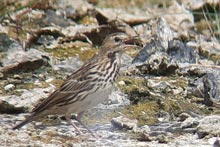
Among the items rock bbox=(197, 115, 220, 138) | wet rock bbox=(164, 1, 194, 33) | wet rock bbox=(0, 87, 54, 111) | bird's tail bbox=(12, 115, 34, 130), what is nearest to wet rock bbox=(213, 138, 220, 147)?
rock bbox=(197, 115, 220, 138)

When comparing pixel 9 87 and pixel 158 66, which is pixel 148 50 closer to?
pixel 158 66

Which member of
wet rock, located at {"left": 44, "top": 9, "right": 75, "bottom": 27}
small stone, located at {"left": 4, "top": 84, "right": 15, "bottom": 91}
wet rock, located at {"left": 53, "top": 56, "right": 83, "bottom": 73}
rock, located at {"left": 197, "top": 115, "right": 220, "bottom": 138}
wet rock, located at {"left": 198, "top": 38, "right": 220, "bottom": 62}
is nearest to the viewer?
rock, located at {"left": 197, "top": 115, "right": 220, "bottom": 138}

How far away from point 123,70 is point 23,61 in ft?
3.74

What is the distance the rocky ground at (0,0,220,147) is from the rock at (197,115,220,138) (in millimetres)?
11

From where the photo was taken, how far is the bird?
333 inches

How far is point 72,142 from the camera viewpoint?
817 cm

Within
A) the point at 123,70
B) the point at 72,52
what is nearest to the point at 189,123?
the point at 123,70

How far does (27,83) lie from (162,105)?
1491 mm

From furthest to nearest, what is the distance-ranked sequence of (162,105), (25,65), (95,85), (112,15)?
1. (112,15)
2. (25,65)
3. (162,105)
4. (95,85)

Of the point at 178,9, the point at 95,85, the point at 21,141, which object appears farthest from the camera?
the point at 178,9

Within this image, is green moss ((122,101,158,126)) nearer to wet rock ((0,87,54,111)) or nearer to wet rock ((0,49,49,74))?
wet rock ((0,87,54,111))

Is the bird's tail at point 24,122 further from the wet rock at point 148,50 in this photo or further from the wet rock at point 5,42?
the wet rock at point 148,50

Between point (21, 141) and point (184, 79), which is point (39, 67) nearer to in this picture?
point (184, 79)

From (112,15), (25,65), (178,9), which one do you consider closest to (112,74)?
(25,65)
